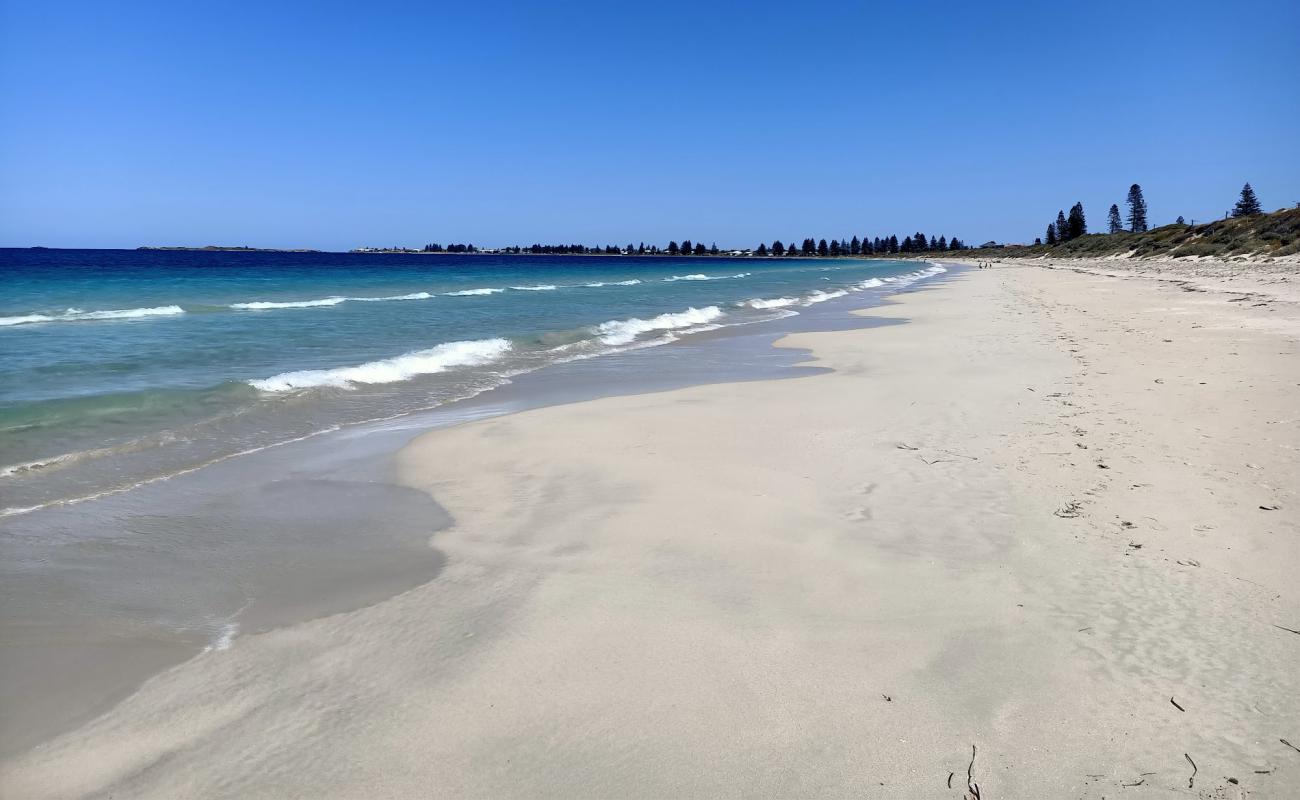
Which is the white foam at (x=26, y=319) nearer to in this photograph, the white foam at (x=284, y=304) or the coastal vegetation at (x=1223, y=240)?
the white foam at (x=284, y=304)

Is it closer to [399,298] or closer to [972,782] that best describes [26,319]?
[399,298]

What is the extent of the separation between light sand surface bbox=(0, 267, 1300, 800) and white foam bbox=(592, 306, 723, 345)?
11392mm

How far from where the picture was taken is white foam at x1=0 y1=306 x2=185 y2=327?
67.6 ft

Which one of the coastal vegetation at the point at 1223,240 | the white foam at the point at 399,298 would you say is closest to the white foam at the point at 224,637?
the white foam at the point at 399,298

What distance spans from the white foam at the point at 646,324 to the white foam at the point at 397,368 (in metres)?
3.20

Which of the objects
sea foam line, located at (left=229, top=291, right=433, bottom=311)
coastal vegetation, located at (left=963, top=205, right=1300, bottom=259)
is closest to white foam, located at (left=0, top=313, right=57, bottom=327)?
sea foam line, located at (left=229, top=291, right=433, bottom=311)

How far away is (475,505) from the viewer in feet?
17.9

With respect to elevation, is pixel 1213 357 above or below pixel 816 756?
above

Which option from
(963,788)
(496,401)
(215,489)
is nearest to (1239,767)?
(963,788)

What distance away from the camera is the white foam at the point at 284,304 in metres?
26.2

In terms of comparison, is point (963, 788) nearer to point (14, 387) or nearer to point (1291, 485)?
point (1291, 485)

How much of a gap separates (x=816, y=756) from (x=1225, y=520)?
3644 millimetres

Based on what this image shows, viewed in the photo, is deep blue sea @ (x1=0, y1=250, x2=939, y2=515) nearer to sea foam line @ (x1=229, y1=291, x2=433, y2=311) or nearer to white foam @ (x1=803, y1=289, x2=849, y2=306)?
sea foam line @ (x1=229, y1=291, x2=433, y2=311)

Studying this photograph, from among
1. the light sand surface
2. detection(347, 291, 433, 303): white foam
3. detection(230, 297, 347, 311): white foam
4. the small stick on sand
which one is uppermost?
detection(347, 291, 433, 303): white foam
